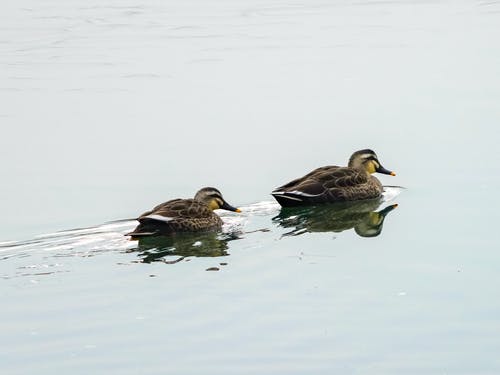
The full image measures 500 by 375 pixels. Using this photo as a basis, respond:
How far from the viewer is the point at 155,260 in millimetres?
12023

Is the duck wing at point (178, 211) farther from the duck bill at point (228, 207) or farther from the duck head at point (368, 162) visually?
the duck head at point (368, 162)

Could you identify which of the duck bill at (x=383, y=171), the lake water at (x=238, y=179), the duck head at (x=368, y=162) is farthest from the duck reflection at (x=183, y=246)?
the duck bill at (x=383, y=171)

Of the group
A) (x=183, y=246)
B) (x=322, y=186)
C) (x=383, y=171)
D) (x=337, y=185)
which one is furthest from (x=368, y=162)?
(x=183, y=246)

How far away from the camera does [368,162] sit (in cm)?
1550

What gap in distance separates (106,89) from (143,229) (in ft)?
28.6

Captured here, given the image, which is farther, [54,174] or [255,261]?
[54,174]

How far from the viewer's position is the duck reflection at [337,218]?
529 inches

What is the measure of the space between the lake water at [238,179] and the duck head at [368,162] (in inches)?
13.2

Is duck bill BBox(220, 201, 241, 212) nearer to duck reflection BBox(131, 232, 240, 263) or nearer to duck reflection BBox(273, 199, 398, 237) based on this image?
duck reflection BBox(131, 232, 240, 263)

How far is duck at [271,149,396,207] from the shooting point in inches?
563

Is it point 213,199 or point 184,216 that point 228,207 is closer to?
point 213,199

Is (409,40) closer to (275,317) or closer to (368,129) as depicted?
(368,129)

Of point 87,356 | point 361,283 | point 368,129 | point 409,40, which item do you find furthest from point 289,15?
point 87,356

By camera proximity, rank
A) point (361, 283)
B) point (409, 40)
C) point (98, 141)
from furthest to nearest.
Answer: point (409, 40) → point (98, 141) → point (361, 283)
